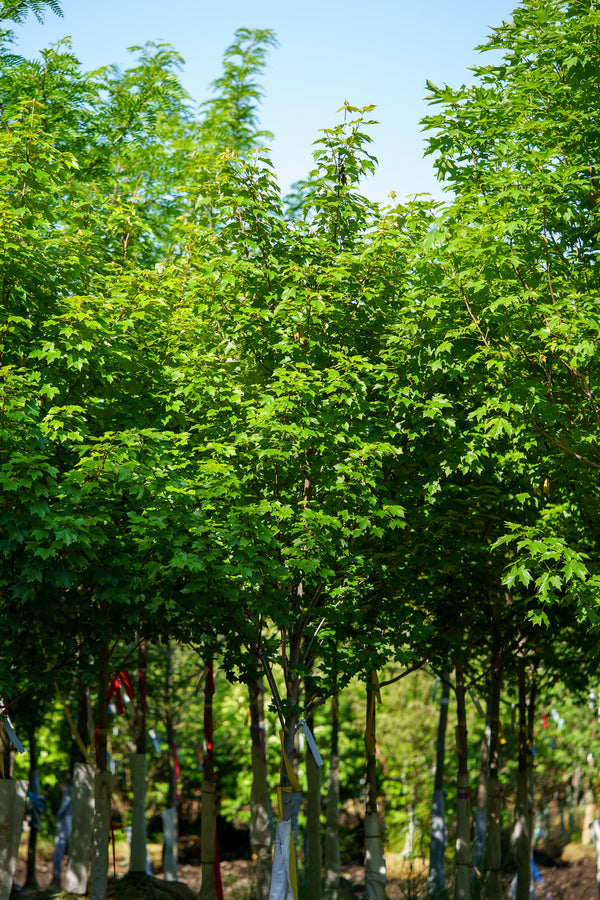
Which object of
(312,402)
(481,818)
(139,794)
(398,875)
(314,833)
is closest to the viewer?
(312,402)

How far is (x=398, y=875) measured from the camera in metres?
21.1

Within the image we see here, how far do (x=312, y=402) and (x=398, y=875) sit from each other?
16.6 m

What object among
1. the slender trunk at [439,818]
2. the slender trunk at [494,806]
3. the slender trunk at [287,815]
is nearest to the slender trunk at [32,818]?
the slender trunk at [439,818]

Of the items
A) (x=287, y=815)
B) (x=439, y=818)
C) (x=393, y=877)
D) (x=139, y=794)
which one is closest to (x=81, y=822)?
(x=139, y=794)

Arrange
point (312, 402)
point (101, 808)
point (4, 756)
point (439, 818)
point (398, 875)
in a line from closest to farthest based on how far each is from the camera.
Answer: point (312, 402) → point (101, 808) → point (4, 756) → point (439, 818) → point (398, 875)

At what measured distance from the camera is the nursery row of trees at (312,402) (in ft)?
27.4

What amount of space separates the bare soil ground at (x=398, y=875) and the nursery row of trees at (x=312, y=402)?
1065 centimetres

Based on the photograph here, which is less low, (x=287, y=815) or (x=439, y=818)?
(x=287, y=815)

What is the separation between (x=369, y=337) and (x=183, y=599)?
3.89m

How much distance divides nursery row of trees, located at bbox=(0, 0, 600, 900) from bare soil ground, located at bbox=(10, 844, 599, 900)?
10646 millimetres

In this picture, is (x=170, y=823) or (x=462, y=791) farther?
(x=170, y=823)

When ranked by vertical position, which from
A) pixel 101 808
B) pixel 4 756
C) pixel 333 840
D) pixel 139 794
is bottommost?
pixel 333 840

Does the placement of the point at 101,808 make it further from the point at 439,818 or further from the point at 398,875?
the point at 398,875

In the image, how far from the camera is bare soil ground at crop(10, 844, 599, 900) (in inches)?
781
